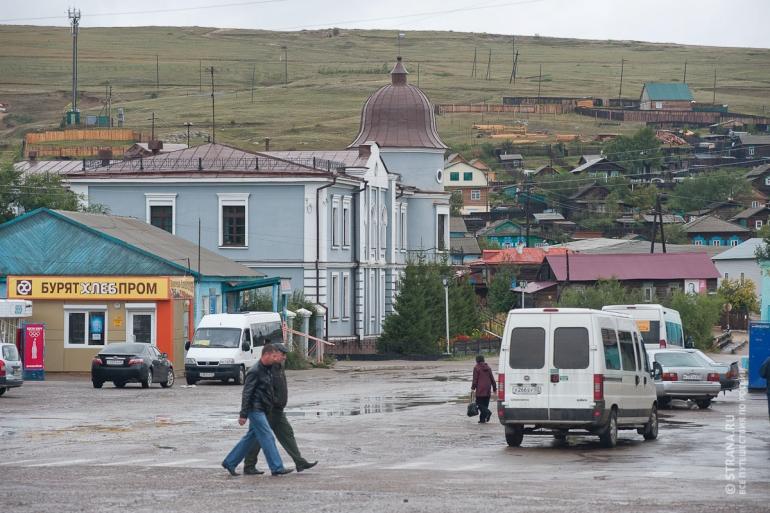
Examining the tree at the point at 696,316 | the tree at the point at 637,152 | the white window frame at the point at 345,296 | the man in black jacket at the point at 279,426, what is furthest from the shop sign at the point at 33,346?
the tree at the point at 637,152

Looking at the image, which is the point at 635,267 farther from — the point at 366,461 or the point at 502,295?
the point at 366,461

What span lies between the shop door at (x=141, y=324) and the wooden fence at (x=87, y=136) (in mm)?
101152

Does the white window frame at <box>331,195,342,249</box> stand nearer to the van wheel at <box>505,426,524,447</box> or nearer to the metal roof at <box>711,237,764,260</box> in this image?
the van wheel at <box>505,426,524,447</box>

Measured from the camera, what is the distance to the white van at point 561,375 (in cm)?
2305

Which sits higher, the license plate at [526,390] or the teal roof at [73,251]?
the teal roof at [73,251]

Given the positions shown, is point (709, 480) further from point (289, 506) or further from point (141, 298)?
point (141, 298)

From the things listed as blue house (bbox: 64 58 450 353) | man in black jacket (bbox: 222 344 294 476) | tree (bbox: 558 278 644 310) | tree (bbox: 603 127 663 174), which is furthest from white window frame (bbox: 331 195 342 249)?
tree (bbox: 603 127 663 174)

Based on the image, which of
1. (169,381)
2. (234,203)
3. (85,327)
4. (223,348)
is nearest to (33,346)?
(85,327)

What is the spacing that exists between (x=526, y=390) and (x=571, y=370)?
74 cm

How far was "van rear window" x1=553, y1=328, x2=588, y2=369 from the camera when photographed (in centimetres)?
2316

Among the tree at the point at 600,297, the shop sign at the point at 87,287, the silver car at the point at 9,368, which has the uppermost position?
the tree at the point at 600,297

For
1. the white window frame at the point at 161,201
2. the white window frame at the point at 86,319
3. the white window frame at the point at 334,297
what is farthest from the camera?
the white window frame at the point at 334,297

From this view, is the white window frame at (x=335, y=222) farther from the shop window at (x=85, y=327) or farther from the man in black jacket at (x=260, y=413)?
the man in black jacket at (x=260, y=413)

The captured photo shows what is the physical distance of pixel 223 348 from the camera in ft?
145
